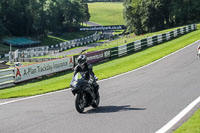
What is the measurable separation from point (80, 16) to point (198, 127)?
122m

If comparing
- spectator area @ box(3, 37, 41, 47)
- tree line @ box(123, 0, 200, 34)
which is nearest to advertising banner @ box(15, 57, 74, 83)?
spectator area @ box(3, 37, 41, 47)

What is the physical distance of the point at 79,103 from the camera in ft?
34.0

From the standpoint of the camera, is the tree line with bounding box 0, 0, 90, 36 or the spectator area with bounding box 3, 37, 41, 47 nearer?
the spectator area with bounding box 3, 37, 41, 47

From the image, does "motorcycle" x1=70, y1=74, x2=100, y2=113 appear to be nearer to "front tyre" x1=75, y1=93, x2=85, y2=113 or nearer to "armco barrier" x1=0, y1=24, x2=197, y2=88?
"front tyre" x1=75, y1=93, x2=85, y2=113

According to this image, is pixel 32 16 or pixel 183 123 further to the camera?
pixel 32 16

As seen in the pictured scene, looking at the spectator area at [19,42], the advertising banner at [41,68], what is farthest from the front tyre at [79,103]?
the spectator area at [19,42]

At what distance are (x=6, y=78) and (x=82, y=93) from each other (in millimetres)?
13067

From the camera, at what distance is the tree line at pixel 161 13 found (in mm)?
79188

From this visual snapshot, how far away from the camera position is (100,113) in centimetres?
1038

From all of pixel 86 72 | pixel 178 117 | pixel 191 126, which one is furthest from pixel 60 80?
pixel 191 126

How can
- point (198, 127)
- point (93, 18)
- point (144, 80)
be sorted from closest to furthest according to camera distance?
point (198, 127), point (144, 80), point (93, 18)

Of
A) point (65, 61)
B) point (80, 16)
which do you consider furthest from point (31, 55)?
point (80, 16)

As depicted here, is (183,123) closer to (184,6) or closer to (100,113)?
A: (100,113)

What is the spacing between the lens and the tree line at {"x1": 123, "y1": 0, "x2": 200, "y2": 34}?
7919cm
